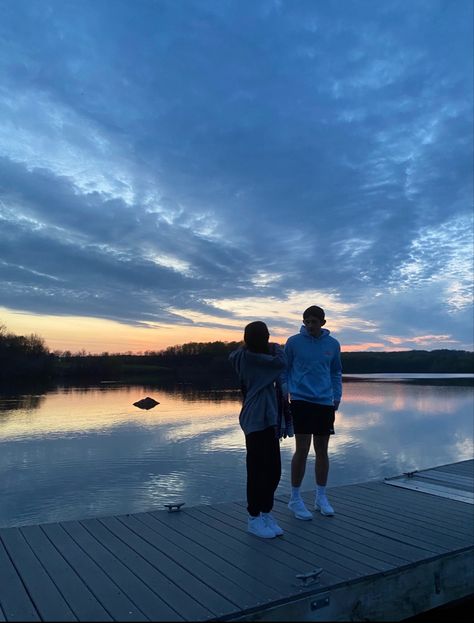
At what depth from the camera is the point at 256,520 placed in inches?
145

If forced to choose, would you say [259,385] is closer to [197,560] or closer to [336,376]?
[336,376]

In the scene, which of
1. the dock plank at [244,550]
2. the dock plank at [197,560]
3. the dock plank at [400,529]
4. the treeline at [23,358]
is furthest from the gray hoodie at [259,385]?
the treeline at [23,358]

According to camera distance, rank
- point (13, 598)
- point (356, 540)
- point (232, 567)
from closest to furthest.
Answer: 1. point (13, 598)
2. point (232, 567)
3. point (356, 540)

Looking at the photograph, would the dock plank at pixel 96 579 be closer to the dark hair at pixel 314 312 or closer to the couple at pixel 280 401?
the couple at pixel 280 401

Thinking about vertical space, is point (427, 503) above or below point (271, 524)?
below

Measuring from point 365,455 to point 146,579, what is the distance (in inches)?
402

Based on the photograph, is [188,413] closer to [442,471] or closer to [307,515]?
[442,471]

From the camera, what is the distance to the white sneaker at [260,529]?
3615mm

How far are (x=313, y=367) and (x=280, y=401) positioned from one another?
521 mm

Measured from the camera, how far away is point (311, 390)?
13.3ft

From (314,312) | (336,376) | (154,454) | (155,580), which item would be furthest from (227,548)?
(154,454)

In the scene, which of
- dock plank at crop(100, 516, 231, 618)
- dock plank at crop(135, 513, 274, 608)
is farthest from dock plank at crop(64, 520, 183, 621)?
dock plank at crop(135, 513, 274, 608)

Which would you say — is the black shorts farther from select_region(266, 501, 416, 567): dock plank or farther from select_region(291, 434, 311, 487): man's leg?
select_region(266, 501, 416, 567): dock plank

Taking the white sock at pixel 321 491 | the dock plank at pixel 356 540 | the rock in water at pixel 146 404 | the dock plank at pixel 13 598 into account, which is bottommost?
the rock in water at pixel 146 404
